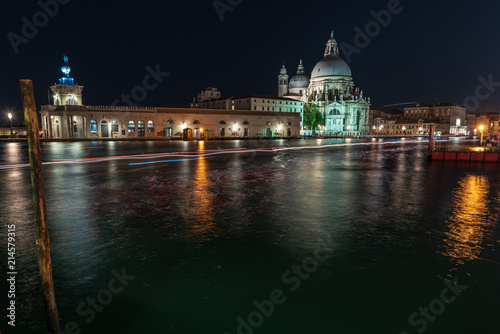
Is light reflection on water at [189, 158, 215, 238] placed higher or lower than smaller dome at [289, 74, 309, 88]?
lower

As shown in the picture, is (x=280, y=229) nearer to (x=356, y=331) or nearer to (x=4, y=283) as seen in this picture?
(x=356, y=331)

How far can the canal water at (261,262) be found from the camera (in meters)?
4.04

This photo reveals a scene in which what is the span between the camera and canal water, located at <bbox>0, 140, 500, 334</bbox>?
404 centimetres

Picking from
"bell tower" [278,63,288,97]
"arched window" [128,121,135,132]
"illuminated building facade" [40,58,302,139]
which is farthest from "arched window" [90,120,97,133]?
"bell tower" [278,63,288,97]

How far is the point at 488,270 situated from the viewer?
5195mm

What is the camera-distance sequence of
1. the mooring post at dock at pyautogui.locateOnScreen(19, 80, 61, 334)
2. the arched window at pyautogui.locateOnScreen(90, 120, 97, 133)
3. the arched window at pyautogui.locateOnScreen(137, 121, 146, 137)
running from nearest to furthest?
1. the mooring post at dock at pyautogui.locateOnScreen(19, 80, 61, 334)
2. the arched window at pyautogui.locateOnScreen(90, 120, 97, 133)
3. the arched window at pyautogui.locateOnScreen(137, 121, 146, 137)

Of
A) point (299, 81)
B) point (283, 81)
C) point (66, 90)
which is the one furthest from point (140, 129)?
point (299, 81)

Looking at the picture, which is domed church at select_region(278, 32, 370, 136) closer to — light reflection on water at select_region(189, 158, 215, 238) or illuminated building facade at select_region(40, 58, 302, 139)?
illuminated building facade at select_region(40, 58, 302, 139)

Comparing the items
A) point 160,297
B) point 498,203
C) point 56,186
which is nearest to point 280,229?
point 160,297

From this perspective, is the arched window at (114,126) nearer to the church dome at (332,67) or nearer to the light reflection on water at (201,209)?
the light reflection on water at (201,209)

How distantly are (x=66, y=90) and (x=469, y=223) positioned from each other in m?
75.3

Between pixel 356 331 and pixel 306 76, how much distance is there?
123 meters

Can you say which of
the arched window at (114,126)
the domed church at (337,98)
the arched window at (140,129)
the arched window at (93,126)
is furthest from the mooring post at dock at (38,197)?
the domed church at (337,98)

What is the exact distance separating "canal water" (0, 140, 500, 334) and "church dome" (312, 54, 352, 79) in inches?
3899
